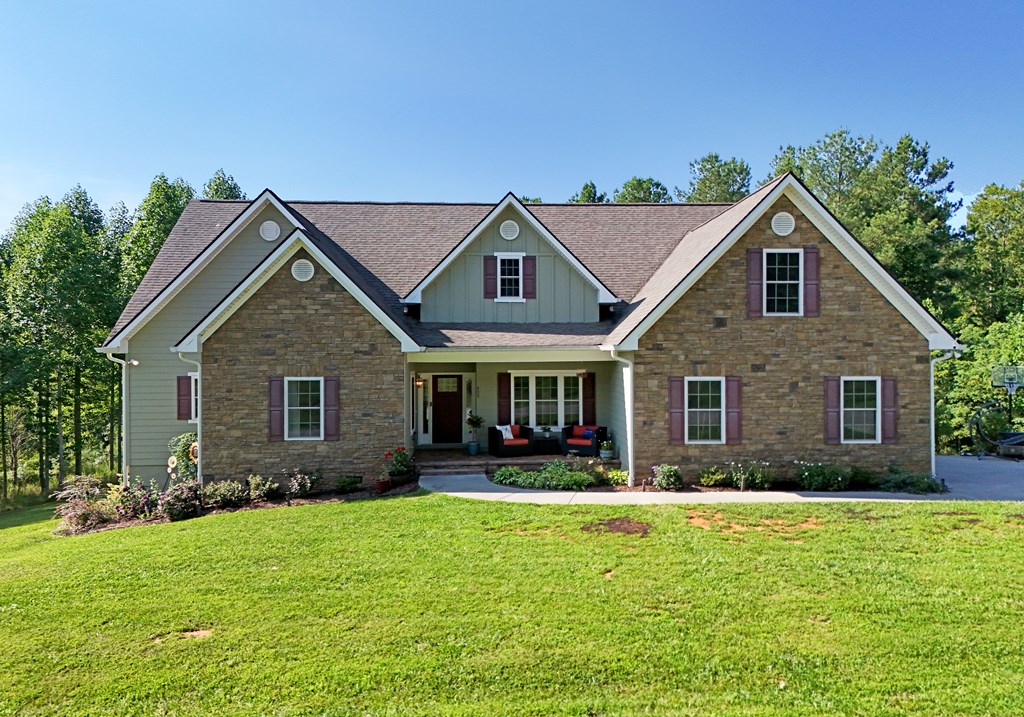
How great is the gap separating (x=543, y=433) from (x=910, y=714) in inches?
458

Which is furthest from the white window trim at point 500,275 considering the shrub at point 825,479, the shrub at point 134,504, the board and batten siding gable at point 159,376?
the shrub at point 134,504

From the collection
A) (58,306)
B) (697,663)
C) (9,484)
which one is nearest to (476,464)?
(697,663)

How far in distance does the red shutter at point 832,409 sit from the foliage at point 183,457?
46.9 feet

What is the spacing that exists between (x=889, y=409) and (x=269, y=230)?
52.4ft

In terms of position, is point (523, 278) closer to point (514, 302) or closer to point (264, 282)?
point (514, 302)

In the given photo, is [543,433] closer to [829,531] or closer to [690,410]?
[690,410]

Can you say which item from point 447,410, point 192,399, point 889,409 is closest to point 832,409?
point 889,409

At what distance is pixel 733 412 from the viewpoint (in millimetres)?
13344

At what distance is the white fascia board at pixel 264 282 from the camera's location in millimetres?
12895

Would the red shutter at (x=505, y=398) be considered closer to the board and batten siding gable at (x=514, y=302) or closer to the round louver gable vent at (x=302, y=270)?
the board and batten siding gable at (x=514, y=302)

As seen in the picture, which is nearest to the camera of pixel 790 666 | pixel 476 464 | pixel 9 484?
pixel 790 666

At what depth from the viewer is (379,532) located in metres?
9.70

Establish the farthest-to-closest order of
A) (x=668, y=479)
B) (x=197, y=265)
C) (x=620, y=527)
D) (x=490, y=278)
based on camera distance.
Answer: (x=490, y=278), (x=197, y=265), (x=668, y=479), (x=620, y=527)

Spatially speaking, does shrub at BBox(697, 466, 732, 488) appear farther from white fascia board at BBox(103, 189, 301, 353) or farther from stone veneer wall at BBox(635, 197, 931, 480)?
white fascia board at BBox(103, 189, 301, 353)
